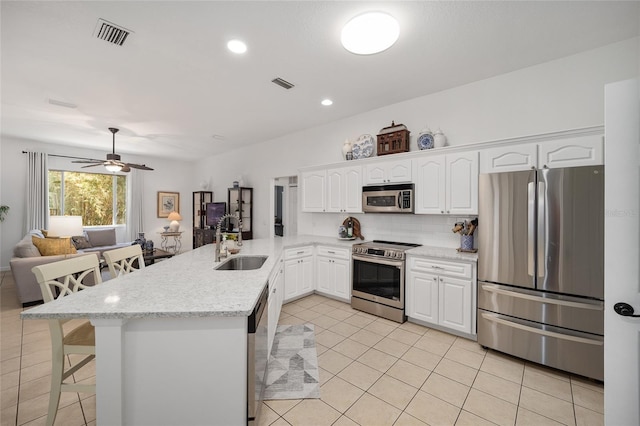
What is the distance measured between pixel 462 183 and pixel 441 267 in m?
0.98

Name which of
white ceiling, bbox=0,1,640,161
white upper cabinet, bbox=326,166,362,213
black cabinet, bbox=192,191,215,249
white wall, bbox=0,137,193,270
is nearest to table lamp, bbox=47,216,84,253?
white ceiling, bbox=0,1,640,161

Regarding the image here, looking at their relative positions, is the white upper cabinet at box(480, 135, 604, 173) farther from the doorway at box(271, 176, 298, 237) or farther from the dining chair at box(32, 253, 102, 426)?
the doorway at box(271, 176, 298, 237)

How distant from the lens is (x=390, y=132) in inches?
145

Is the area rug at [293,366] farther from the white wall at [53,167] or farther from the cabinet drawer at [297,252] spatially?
the white wall at [53,167]

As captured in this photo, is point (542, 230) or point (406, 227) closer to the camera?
point (542, 230)

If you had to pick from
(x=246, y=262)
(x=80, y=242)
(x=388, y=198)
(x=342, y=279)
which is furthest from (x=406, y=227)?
(x=80, y=242)

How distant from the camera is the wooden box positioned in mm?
3556

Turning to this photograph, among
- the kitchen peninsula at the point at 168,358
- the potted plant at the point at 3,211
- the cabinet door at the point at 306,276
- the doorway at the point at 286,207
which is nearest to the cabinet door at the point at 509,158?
the cabinet door at the point at 306,276

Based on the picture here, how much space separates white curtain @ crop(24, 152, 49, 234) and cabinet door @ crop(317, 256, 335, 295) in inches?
258

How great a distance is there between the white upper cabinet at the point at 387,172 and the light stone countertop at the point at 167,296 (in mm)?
2149

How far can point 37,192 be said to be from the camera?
5.88 meters

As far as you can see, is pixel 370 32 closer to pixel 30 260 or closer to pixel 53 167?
pixel 30 260

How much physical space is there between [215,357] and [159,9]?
8.00 ft

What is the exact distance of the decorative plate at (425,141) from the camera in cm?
336
